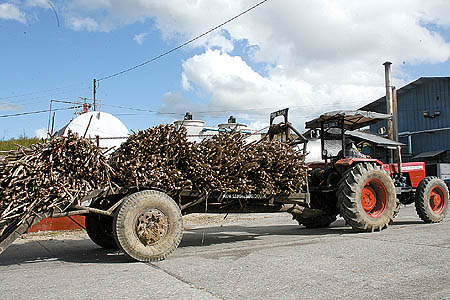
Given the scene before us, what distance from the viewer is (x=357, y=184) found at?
8406 millimetres

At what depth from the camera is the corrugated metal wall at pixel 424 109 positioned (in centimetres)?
2531

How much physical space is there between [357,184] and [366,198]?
2.37 feet

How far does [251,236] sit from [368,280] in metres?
4.38

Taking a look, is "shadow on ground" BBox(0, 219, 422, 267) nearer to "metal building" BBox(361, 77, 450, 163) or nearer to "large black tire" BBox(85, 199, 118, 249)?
"large black tire" BBox(85, 199, 118, 249)

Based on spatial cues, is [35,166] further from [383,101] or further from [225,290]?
[383,101]

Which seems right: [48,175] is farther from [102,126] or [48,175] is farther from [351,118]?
[102,126]

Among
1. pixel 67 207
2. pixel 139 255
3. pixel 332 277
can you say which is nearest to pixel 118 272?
pixel 139 255

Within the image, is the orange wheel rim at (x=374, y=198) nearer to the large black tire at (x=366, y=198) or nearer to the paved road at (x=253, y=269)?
the large black tire at (x=366, y=198)

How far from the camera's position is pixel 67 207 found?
19.4 feet

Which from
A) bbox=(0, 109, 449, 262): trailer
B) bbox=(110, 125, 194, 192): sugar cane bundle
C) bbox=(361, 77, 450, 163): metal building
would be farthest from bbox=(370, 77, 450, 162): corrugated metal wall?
bbox=(110, 125, 194, 192): sugar cane bundle

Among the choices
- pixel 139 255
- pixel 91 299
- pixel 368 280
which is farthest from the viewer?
pixel 139 255

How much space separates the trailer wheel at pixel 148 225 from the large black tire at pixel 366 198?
3738mm

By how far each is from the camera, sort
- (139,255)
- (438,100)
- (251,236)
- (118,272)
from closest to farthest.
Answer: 1. (118,272)
2. (139,255)
3. (251,236)
4. (438,100)

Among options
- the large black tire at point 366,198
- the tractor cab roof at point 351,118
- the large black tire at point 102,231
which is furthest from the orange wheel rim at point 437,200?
Answer: the large black tire at point 102,231
